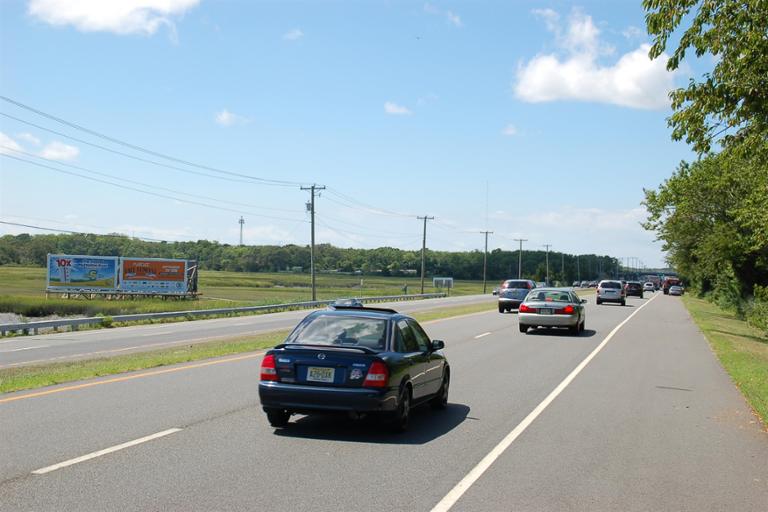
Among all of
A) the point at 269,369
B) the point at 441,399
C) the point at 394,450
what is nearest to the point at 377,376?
the point at 394,450

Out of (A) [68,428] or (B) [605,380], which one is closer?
(A) [68,428]

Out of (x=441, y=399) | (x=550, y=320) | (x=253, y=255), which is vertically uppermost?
(x=253, y=255)

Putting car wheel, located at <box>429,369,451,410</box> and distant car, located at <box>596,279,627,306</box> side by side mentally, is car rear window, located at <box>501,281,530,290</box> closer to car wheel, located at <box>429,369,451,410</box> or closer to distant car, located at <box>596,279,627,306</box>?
distant car, located at <box>596,279,627,306</box>

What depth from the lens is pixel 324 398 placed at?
916 cm

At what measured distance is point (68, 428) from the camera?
9.20 meters

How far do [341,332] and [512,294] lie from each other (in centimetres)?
3496

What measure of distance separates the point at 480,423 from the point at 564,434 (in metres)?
1.10

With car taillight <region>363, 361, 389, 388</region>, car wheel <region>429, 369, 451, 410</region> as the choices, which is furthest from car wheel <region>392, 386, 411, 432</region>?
car wheel <region>429, 369, 451, 410</region>

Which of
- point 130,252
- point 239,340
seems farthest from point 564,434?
point 130,252

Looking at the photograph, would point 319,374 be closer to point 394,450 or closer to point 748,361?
point 394,450

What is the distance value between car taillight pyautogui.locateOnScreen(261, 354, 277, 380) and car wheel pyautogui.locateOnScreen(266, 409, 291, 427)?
14.7 inches

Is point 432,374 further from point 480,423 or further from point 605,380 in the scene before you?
point 605,380

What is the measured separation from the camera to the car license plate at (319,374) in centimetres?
929

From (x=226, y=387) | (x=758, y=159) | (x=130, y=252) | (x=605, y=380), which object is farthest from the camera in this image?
(x=130, y=252)
